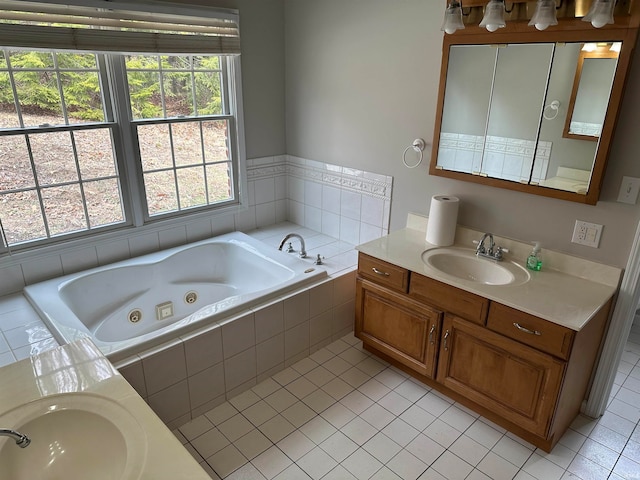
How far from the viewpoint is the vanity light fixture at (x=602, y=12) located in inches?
66.8

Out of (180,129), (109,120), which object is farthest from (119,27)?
(180,129)

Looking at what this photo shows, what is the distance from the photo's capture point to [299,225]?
361 cm

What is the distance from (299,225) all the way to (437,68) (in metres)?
1.66

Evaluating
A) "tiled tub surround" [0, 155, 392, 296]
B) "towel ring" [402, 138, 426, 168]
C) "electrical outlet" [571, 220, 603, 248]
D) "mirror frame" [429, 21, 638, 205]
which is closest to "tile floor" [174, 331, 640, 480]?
"electrical outlet" [571, 220, 603, 248]

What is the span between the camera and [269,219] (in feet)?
11.8

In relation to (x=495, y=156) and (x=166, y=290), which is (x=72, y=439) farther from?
(x=495, y=156)

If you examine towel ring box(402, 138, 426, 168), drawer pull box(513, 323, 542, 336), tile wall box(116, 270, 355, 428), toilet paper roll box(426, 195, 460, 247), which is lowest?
tile wall box(116, 270, 355, 428)

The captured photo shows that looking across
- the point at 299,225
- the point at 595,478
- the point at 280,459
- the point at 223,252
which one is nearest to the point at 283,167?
the point at 299,225

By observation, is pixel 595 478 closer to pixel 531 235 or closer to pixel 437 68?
pixel 531 235

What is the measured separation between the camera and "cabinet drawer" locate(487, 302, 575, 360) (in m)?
1.81

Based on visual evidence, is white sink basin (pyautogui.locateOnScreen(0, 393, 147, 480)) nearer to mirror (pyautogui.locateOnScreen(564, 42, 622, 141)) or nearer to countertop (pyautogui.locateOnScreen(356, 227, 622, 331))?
countertop (pyautogui.locateOnScreen(356, 227, 622, 331))

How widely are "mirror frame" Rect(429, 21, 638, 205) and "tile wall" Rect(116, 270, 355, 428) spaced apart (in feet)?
3.80

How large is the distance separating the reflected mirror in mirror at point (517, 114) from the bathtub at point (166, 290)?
3.78 feet

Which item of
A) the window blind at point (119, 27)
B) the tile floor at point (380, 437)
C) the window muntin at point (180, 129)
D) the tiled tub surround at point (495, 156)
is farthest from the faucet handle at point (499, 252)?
the window blind at point (119, 27)
